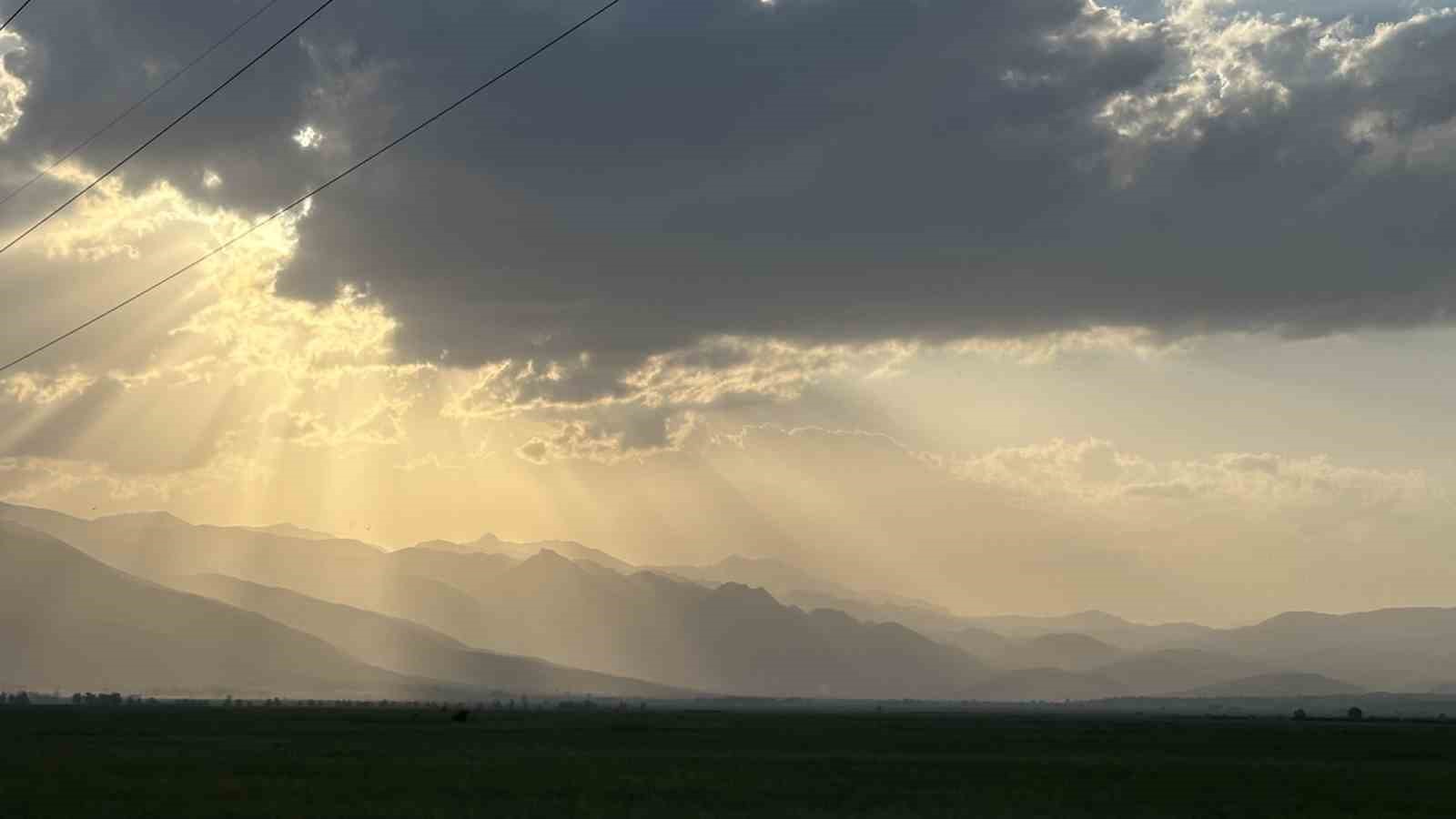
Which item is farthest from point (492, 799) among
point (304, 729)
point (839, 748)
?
point (304, 729)

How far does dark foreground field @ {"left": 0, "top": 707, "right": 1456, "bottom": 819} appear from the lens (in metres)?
61.3

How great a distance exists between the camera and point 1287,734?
164 metres

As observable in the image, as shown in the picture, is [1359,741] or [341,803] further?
[1359,741]

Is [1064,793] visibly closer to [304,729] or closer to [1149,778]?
[1149,778]

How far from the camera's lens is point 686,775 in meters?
80.4

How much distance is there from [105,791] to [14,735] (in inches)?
2544

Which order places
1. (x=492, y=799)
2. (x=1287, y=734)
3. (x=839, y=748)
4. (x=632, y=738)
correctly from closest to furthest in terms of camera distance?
(x=492, y=799) → (x=839, y=748) → (x=632, y=738) → (x=1287, y=734)

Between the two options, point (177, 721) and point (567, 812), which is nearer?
point (567, 812)

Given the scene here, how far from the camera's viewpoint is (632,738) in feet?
436

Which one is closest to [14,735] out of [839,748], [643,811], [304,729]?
[304,729]

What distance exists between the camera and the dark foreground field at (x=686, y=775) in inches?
2413

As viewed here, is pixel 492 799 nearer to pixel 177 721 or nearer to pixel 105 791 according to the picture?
pixel 105 791

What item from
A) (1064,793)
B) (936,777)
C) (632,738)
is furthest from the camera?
(632,738)

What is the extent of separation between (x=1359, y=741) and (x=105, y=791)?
392ft
